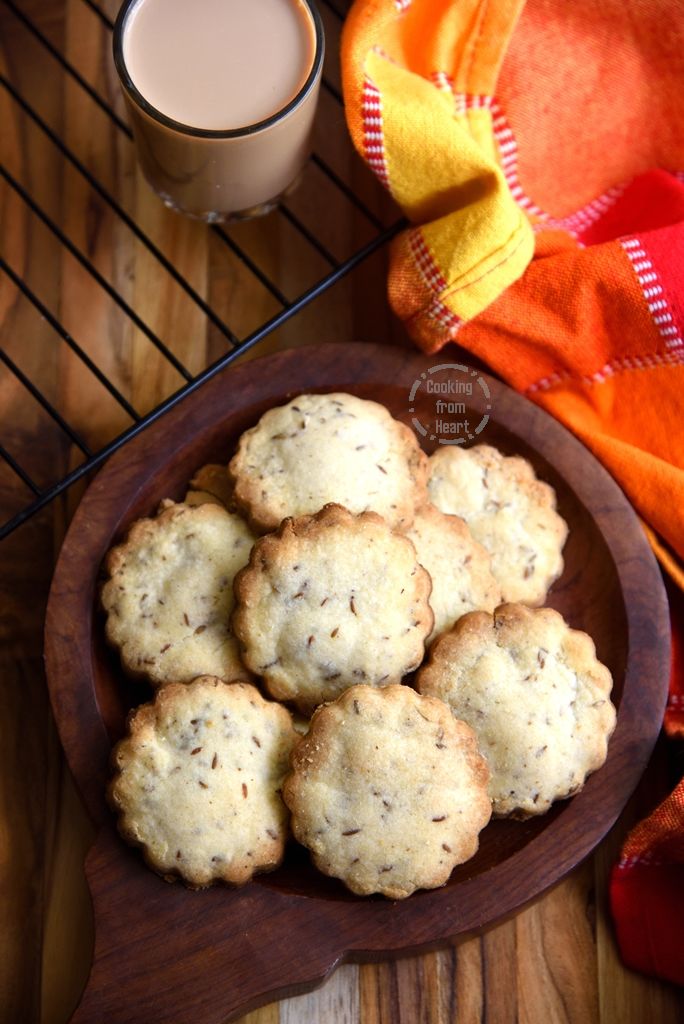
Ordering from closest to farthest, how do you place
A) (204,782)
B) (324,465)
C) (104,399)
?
(204,782), (324,465), (104,399)

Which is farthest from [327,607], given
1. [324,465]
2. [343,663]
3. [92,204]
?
[92,204]

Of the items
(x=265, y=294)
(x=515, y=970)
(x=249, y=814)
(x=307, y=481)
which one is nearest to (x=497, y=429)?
(x=307, y=481)

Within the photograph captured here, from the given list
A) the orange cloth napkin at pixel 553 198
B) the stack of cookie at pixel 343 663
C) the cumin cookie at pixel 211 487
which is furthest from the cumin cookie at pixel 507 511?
the cumin cookie at pixel 211 487

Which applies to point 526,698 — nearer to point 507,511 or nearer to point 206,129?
point 507,511

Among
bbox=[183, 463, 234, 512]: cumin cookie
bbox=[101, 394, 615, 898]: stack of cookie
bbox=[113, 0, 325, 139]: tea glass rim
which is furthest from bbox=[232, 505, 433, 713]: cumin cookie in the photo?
bbox=[113, 0, 325, 139]: tea glass rim

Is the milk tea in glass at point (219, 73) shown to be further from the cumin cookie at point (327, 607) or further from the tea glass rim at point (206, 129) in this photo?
the cumin cookie at point (327, 607)

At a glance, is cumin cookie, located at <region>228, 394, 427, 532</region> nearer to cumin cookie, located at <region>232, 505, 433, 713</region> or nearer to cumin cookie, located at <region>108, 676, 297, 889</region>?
cumin cookie, located at <region>232, 505, 433, 713</region>
